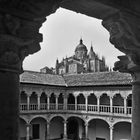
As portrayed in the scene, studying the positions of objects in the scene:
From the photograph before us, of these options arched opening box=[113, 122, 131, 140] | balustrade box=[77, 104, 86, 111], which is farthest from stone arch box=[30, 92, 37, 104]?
arched opening box=[113, 122, 131, 140]

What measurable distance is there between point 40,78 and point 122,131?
1215cm

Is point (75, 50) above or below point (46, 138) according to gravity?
above

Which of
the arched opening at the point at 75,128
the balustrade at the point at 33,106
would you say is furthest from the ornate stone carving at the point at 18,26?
the arched opening at the point at 75,128

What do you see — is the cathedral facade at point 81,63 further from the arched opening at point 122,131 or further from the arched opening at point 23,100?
the arched opening at point 122,131

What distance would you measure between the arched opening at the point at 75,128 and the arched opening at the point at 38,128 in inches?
144

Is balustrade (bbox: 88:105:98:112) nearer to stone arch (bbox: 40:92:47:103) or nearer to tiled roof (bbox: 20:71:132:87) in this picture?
tiled roof (bbox: 20:71:132:87)

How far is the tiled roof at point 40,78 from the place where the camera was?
2972 cm

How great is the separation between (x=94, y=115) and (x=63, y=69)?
4635 cm

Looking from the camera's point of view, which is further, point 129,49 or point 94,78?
point 94,78

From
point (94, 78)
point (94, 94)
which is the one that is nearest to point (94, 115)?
point (94, 94)

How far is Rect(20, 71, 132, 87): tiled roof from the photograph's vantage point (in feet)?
93.7

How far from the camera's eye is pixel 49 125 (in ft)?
106

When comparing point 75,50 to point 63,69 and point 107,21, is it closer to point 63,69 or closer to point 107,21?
point 63,69

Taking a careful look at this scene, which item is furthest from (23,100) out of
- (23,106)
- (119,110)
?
(119,110)
